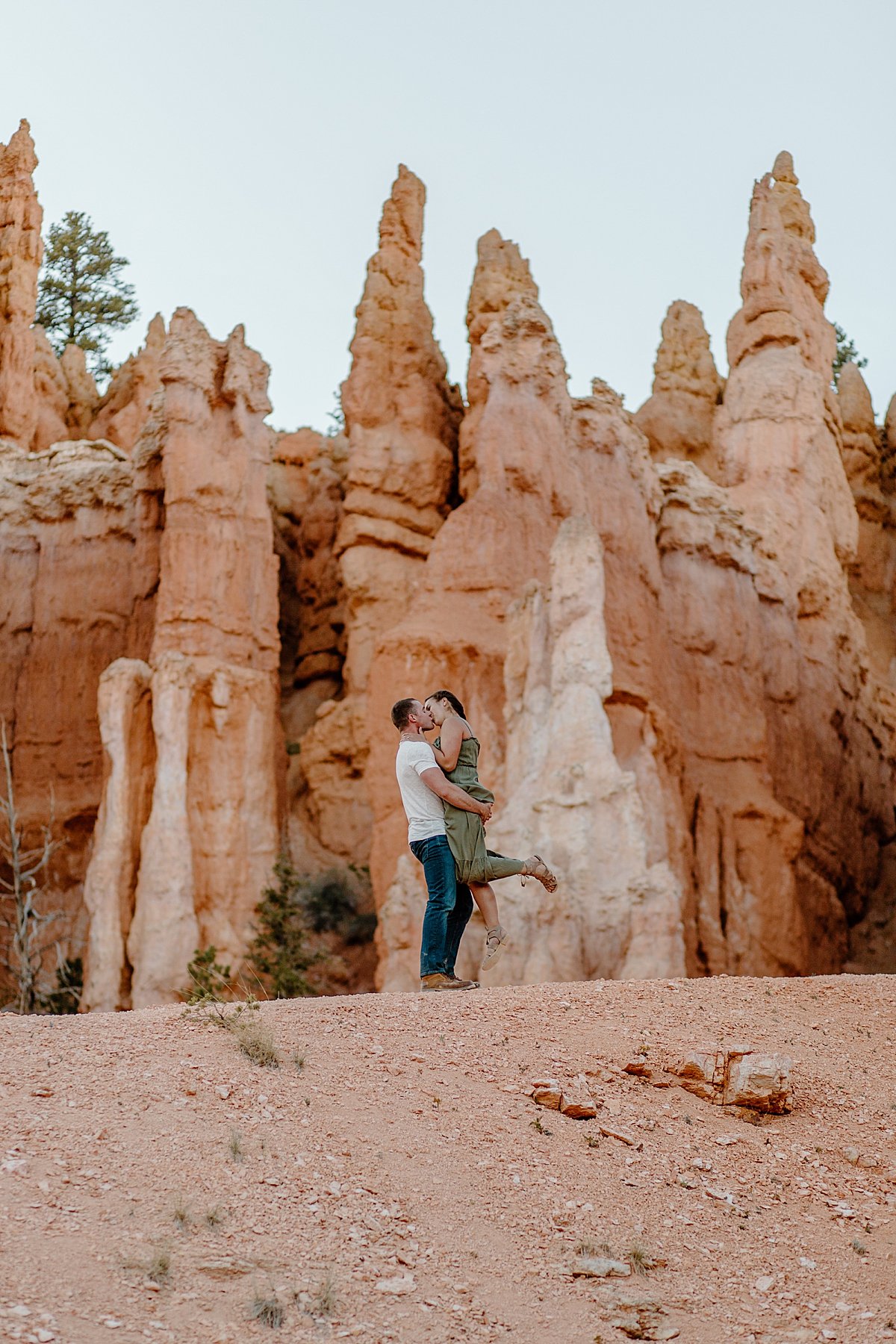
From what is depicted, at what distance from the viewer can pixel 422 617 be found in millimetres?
23438

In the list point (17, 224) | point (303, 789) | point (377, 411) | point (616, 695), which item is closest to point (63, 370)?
point (17, 224)

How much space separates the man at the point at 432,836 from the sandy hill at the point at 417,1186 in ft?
2.42

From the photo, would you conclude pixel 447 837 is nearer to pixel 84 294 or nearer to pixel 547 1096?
pixel 547 1096

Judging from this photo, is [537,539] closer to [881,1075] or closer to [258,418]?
[258,418]

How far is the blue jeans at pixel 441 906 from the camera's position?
9.06 metres

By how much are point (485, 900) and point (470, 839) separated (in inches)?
16.4

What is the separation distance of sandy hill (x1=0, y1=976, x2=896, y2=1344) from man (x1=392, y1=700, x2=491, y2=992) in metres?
0.74

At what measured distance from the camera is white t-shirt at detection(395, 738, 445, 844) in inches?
359

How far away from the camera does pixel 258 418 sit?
86.4 ft

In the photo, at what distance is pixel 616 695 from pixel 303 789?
21.8ft

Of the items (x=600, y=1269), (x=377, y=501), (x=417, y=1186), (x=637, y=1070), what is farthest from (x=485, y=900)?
(x=377, y=501)

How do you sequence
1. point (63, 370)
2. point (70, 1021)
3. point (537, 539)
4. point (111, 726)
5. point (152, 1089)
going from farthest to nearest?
point (63, 370)
point (537, 539)
point (111, 726)
point (70, 1021)
point (152, 1089)

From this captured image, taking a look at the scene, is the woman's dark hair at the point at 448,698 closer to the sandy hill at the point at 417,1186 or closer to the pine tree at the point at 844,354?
the sandy hill at the point at 417,1186

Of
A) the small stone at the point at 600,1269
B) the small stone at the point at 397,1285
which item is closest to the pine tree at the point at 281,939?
the small stone at the point at 600,1269
